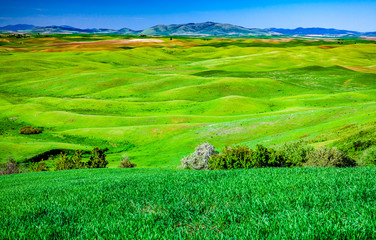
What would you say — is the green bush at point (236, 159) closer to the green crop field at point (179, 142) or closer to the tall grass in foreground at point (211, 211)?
the green crop field at point (179, 142)

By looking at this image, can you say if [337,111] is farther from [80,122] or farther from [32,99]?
[32,99]

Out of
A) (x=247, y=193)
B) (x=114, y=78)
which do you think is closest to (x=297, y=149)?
(x=247, y=193)

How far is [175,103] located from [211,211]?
283ft

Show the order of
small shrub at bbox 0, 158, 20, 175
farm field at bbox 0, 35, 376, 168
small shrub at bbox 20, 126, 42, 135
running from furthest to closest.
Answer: small shrub at bbox 20, 126, 42, 135 < farm field at bbox 0, 35, 376, 168 < small shrub at bbox 0, 158, 20, 175

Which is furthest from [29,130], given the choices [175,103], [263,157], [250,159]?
[263,157]

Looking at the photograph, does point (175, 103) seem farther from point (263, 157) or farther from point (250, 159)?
point (263, 157)

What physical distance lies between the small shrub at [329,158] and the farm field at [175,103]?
3.68 metres

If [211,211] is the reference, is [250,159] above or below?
below

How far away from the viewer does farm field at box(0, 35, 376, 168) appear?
51.8 m

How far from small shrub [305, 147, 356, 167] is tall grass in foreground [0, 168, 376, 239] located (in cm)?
1294

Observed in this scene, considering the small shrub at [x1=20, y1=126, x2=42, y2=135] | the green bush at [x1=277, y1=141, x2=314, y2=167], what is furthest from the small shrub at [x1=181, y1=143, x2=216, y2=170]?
the small shrub at [x1=20, y1=126, x2=42, y2=135]

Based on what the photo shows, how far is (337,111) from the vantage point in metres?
56.1

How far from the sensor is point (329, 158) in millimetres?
25125

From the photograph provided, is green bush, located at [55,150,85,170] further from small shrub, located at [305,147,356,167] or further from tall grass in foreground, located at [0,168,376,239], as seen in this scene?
small shrub, located at [305,147,356,167]
